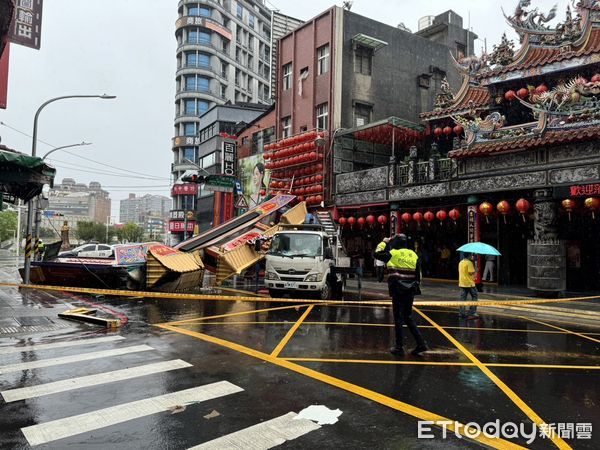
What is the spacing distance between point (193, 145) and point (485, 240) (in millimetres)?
53522

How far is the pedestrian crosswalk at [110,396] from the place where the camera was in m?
3.95

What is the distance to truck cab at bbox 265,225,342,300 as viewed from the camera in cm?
1379

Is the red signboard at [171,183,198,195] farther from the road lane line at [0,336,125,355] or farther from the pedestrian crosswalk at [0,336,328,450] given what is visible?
the pedestrian crosswalk at [0,336,328,450]

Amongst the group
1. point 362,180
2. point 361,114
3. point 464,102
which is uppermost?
point 361,114

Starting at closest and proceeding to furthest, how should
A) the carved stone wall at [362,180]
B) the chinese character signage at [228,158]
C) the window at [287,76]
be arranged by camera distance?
the carved stone wall at [362,180], the window at [287,76], the chinese character signage at [228,158]

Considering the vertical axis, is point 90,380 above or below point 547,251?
below

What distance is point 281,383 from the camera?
18.1 feet

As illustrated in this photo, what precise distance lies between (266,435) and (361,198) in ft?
65.4

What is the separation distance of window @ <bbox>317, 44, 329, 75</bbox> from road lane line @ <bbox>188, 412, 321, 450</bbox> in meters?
25.6

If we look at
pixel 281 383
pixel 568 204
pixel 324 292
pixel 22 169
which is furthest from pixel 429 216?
pixel 22 169

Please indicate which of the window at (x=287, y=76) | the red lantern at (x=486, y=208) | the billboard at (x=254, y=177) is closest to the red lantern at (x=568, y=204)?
the red lantern at (x=486, y=208)

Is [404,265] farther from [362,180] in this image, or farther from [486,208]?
[362,180]

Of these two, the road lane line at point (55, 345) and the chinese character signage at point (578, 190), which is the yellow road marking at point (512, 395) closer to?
the road lane line at point (55, 345)

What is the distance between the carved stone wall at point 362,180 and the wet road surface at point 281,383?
43.2 feet
